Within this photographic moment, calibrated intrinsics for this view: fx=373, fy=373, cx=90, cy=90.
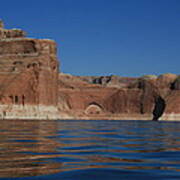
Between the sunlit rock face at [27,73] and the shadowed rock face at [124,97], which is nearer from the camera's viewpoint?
the sunlit rock face at [27,73]

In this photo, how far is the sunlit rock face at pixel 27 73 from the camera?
76.1 metres

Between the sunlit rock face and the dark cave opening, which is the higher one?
the sunlit rock face

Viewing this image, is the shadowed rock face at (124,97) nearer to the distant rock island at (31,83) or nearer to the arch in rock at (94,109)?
the arch in rock at (94,109)

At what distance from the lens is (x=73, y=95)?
127000mm

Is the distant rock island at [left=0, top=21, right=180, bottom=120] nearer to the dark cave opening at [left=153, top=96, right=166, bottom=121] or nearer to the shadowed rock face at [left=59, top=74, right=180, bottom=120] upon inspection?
the shadowed rock face at [left=59, top=74, right=180, bottom=120]

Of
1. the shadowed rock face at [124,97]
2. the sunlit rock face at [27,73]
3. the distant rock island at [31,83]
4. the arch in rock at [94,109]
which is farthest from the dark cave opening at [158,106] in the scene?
the sunlit rock face at [27,73]

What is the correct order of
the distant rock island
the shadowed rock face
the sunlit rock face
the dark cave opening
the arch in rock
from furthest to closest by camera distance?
the arch in rock < the dark cave opening < the shadowed rock face < the sunlit rock face < the distant rock island

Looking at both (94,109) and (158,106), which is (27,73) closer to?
(94,109)

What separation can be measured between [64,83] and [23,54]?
49.9m

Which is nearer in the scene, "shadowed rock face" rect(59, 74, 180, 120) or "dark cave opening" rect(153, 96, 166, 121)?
"shadowed rock face" rect(59, 74, 180, 120)

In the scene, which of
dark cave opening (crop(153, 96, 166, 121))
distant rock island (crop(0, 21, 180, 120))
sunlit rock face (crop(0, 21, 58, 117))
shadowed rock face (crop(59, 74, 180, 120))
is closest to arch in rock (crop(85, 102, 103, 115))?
shadowed rock face (crop(59, 74, 180, 120))

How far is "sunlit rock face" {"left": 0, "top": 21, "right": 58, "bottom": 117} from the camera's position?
250 ft

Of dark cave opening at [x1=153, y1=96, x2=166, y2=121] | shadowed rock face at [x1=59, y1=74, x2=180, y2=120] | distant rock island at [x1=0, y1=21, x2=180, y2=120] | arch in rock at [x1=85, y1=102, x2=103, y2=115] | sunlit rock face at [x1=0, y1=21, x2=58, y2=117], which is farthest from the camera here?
arch in rock at [x1=85, y1=102, x2=103, y2=115]

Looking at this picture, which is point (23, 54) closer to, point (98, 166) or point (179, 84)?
point (179, 84)
